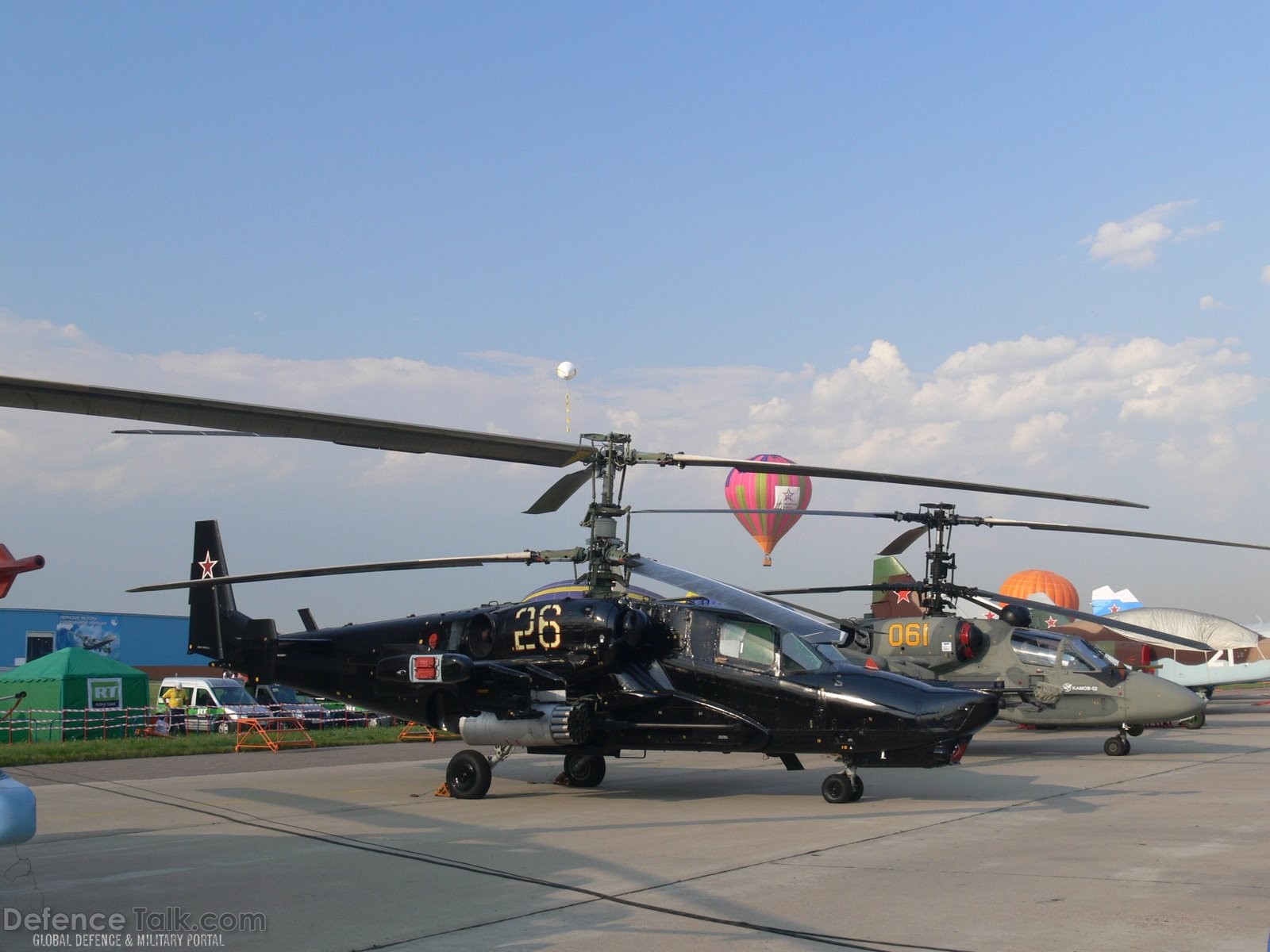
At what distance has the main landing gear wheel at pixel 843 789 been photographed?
11.9 m

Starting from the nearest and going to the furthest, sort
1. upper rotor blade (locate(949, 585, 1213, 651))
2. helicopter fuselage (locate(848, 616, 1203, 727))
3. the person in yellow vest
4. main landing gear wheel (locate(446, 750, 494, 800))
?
main landing gear wheel (locate(446, 750, 494, 800)) < upper rotor blade (locate(949, 585, 1213, 651)) < helicopter fuselage (locate(848, 616, 1203, 727)) < the person in yellow vest

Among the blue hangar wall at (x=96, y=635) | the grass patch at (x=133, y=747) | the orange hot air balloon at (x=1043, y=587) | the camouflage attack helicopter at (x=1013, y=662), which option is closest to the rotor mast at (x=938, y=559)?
the camouflage attack helicopter at (x=1013, y=662)

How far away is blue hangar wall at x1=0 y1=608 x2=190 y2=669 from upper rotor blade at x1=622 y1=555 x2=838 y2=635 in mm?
47741

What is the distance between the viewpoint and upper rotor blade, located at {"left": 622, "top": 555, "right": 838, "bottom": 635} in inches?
460

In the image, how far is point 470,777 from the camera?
13.0m

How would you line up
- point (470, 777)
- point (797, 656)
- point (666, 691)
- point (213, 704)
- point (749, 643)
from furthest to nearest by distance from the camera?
point (213, 704), point (470, 777), point (666, 691), point (749, 643), point (797, 656)

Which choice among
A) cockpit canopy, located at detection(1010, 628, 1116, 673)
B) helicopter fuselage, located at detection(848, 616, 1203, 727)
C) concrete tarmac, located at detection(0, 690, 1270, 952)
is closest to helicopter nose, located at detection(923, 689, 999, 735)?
concrete tarmac, located at detection(0, 690, 1270, 952)

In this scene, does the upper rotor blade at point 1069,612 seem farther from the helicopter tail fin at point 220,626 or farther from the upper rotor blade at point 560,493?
the helicopter tail fin at point 220,626

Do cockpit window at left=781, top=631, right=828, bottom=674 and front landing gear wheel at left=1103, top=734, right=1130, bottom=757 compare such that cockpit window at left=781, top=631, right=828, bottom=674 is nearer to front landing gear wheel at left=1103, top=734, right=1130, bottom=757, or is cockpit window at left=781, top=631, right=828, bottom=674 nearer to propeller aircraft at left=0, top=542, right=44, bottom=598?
propeller aircraft at left=0, top=542, right=44, bottom=598

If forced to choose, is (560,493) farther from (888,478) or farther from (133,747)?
(133,747)

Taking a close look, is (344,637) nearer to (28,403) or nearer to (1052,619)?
(28,403)

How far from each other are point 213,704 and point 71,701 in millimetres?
5005

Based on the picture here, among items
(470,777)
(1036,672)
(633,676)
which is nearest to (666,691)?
(633,676)

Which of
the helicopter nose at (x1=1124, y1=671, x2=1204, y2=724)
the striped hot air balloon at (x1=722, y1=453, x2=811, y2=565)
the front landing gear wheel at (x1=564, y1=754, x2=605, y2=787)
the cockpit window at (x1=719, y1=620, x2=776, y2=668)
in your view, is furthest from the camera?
the striped hot air balloon at (x1=722, y1=453, x2=811, y2=565)
